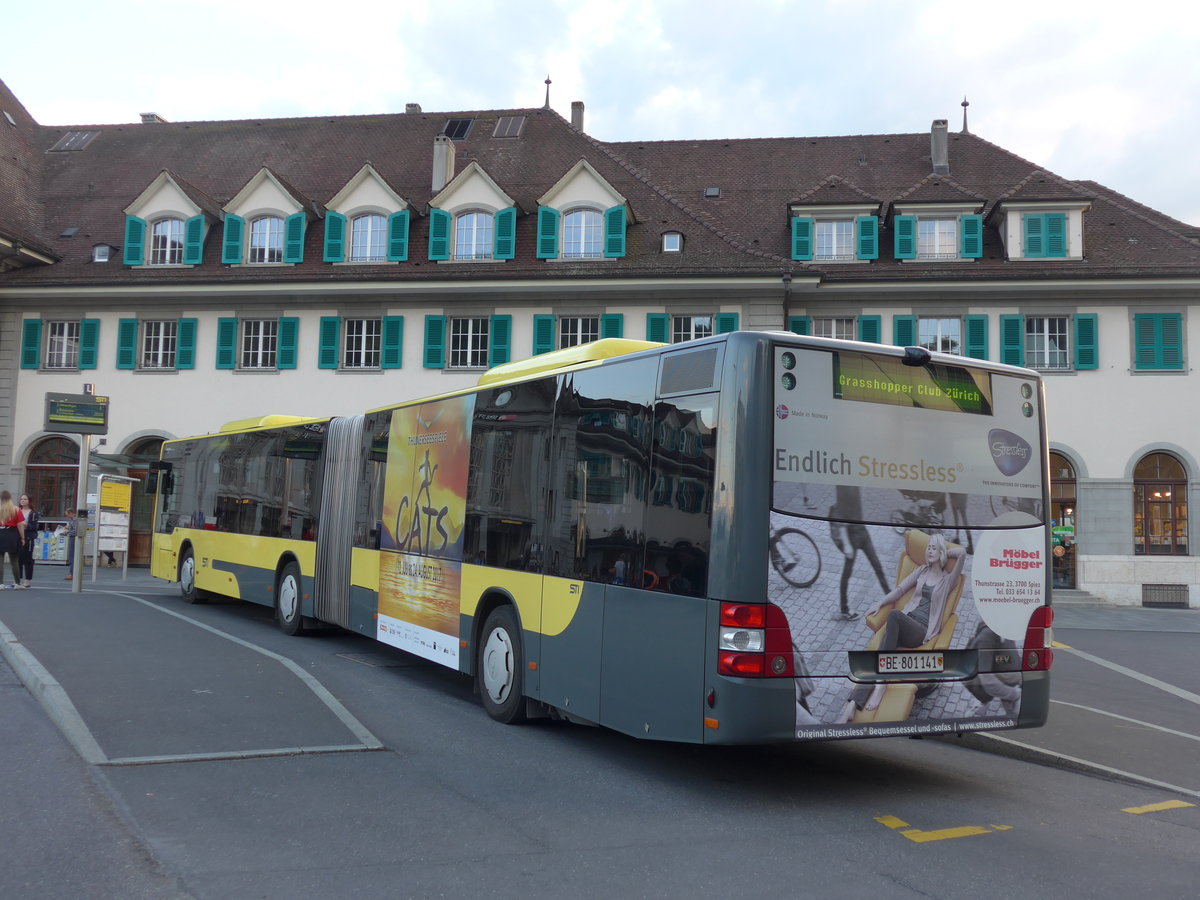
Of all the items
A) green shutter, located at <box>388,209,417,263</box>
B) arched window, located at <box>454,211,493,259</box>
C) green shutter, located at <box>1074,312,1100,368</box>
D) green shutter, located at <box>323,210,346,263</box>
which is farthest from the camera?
green shutter, located at <box>323,210,346,263</box>

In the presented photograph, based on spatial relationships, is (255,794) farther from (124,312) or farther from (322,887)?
(124,312)

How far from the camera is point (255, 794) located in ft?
20.6

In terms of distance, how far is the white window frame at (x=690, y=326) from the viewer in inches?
1097

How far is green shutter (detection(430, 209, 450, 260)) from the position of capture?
29.4 metres

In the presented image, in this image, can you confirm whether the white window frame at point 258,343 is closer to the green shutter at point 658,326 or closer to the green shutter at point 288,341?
the green shutter at point 288,341

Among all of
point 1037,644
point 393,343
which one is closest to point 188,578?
point 393,343

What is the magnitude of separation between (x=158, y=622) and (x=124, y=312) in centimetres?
1817

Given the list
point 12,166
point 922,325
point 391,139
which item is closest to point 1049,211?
point 922,325

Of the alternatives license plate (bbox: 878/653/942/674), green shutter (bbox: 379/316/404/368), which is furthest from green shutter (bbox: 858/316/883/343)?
license plate (bbox: 878/653/942/674)

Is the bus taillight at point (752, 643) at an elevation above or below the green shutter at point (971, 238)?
below

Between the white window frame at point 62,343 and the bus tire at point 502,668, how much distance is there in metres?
25.6

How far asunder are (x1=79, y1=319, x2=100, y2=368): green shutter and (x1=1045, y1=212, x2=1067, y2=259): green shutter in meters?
25.2

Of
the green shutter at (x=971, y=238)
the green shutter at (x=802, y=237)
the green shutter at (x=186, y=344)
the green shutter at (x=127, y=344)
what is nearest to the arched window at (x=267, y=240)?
the green shutter at (x=186, y=344)

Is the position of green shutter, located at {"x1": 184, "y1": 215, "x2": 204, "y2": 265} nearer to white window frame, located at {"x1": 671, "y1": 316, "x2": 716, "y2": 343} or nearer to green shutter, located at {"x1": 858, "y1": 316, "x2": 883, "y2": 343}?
white window frame, located at {"x1": 671, "y1": 316, "x2": 716, "y2": 343}
